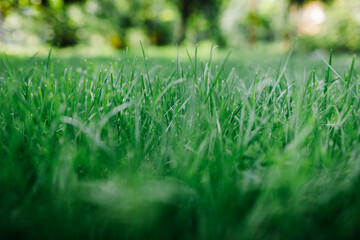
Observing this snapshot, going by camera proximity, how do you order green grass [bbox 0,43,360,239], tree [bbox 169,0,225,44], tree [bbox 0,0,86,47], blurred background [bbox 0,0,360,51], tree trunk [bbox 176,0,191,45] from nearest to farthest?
green grass [bbox 0,43,360,239]
blurred background [bbox 0,0,360,51]
tree trunk [bbox 176,0,191,45]
tree [bbox 169,0,225,44]
tree [bbox 0,0,86,47]

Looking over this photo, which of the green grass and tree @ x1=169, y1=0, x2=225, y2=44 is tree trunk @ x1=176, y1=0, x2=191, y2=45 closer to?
tree @ x1=169, y1=0, x2=225, y2=44

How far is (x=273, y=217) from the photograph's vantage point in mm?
509

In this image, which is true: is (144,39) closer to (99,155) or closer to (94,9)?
(94,9)

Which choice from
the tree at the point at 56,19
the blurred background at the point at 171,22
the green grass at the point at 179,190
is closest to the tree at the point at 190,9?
the blurred background at the point at 171,22

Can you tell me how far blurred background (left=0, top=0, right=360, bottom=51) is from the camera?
36.0 ft

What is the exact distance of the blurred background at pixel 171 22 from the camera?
1097 centimetres

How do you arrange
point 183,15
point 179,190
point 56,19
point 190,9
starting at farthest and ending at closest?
point 56,19 < point 190,9 < point 183,15 < point 179,190

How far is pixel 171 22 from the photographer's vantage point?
82.3 ft

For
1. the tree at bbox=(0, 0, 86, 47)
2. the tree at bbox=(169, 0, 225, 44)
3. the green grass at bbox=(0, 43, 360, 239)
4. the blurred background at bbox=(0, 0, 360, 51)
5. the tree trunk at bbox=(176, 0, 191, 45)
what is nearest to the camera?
the green grass at bbox=(0, 43, 360, 239)

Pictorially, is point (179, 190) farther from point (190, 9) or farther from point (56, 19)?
point (56, 19)

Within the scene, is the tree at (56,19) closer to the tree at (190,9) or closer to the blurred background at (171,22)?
the blurred background at (171,22)

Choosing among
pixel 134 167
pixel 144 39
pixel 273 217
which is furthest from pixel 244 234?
pixel 144 39

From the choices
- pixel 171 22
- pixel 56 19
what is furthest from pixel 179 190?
pixel 171 22

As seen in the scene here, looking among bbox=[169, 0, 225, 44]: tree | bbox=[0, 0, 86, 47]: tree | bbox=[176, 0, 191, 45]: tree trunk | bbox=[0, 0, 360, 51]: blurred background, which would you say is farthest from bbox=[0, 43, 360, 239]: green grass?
bbox=[0, 0, 86, 47]: tree
